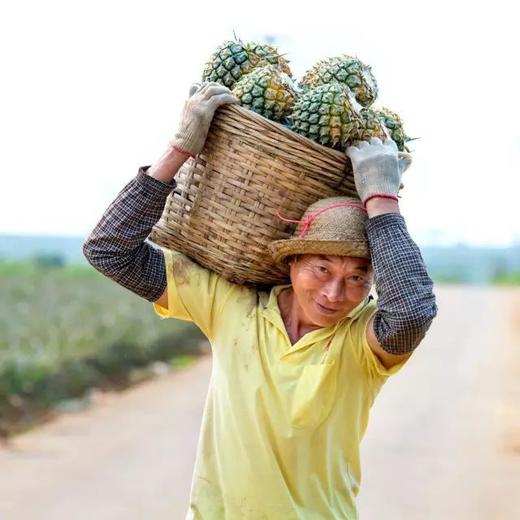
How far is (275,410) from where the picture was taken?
8.73 feet

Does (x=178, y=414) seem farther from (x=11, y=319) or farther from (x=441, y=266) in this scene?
(x=441, y=266)

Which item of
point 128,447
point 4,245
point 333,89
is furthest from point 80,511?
point 4,245

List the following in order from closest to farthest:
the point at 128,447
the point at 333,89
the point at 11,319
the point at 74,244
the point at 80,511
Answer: the point at 333,89 < the point at 80,511 < the point at 128,447 < the point at 11,319 < the point at 74,244

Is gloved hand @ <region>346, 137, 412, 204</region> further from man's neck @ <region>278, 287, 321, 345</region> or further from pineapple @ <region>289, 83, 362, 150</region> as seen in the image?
man's neck @ <region>278, 287, 321, 345</region>

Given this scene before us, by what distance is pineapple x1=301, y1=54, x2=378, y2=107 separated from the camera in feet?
9.03

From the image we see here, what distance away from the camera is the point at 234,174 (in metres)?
2.67

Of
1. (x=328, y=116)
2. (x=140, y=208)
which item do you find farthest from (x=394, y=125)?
(x=140, y=208)

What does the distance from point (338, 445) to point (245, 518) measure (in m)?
0.28

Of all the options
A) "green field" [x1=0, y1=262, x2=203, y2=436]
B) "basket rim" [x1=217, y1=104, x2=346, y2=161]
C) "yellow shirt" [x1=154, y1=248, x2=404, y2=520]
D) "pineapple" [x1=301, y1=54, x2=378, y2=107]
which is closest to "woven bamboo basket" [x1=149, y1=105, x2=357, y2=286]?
"basket rim" [x1=217, y1=104, x2=346, y2=161]

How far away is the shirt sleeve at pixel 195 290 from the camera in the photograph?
278 cm

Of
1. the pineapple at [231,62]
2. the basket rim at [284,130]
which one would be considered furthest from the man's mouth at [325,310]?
the pineapple at [231,62]

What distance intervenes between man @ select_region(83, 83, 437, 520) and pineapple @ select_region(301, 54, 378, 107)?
0.56ft

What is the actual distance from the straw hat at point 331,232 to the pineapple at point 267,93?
237 millimetres

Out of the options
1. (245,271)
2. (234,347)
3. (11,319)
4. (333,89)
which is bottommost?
(11,319)
